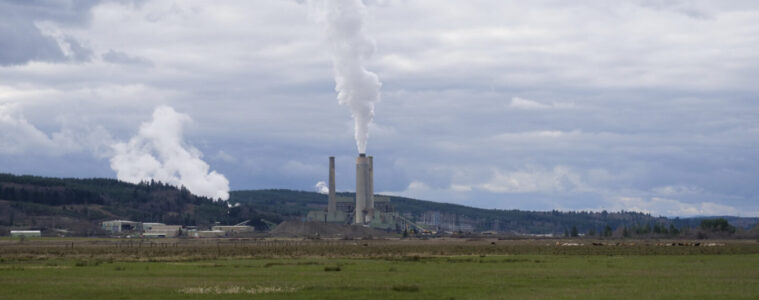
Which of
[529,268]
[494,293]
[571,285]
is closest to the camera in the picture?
[494,293]

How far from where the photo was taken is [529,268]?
256 feet

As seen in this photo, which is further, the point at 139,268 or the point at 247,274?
the point at 139,268

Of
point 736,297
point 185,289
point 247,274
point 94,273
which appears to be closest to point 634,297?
point 736,297

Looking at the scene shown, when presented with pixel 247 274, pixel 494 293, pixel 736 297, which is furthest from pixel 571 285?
pixel 247 274

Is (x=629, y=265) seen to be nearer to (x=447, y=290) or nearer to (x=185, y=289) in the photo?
(x=447, y=290)

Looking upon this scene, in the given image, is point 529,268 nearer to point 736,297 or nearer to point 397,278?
point 397,278

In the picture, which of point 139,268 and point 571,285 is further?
point 139,268

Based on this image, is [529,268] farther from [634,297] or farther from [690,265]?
[634,297]

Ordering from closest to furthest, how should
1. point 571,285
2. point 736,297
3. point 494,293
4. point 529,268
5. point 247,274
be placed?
point 736,297 < point 494,293 < point 571,285 < point 247,274 < point 529,268

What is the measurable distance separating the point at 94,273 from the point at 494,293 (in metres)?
34.0

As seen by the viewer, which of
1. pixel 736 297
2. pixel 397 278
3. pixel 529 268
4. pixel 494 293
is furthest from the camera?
pixel 529 268

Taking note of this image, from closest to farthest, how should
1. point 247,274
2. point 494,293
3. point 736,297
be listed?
point 736,297 < point 494,293 < point 247,274

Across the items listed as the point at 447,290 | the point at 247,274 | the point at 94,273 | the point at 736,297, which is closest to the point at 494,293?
the point at 447,290

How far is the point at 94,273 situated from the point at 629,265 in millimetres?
46136
